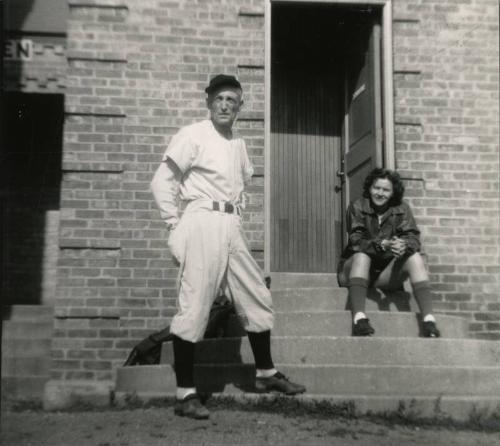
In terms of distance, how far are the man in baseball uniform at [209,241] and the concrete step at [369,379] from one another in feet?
0.67

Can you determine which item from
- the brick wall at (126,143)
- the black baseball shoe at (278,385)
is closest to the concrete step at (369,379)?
the black baseball shoe at (278,385)

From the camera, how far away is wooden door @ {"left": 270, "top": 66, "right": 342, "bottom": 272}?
668cm


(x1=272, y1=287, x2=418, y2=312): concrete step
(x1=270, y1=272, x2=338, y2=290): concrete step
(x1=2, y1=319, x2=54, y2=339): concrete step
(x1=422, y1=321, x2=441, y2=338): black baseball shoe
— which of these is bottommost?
(x1=2, y1=319, x2=54, y2=339): concrete step

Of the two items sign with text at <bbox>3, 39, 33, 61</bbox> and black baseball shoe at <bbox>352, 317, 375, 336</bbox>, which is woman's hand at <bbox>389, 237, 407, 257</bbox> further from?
sign with text at <bbox>3, 39, 33, 61</bbox>

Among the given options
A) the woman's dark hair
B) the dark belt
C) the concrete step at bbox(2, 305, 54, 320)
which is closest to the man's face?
the dark belt

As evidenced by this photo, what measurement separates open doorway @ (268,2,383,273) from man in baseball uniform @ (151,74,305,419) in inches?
106

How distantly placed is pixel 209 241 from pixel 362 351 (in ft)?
4.32

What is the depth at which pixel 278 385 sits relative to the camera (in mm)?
3666

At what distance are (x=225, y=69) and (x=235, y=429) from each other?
3.20m

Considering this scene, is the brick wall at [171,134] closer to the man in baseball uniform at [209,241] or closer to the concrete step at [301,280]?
the concrete step at [301,280]

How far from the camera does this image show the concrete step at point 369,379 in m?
3.84

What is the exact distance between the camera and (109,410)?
3.85 metres

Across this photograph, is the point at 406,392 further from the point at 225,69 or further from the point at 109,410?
the point at 225,69

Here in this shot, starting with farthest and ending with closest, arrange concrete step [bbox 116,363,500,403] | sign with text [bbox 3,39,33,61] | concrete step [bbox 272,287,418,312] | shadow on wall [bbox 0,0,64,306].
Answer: shadow on wall [bbox 0,0,64,306] < sign with text [bbox 3,39,33,61] < concrete step [bbox 272,287,418,312] < concrete step [bbox 116,363,500,403]
